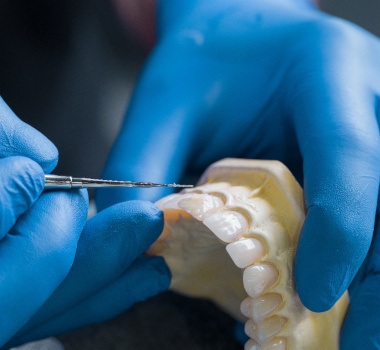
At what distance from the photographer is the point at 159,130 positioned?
85 centimetres

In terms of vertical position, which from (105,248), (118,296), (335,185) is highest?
(335,185)

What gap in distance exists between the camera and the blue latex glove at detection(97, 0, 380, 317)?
68 centimetres

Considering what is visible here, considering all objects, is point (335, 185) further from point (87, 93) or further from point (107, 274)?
point (87, 93)

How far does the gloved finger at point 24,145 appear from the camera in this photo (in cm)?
64

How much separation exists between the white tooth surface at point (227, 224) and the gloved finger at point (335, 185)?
2.7 inches

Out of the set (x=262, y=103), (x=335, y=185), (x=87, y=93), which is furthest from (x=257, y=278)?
(x=87, y=93)

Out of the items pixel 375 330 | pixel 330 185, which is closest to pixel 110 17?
pixel 330 185

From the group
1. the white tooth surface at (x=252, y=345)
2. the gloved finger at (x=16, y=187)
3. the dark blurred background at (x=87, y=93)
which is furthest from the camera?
the dark blurred background at (x=87, y=93)

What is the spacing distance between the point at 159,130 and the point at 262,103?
0.17 m

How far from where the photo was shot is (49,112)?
41.6 inches

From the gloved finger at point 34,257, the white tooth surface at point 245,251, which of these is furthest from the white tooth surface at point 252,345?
the gloved finger at point 34,257

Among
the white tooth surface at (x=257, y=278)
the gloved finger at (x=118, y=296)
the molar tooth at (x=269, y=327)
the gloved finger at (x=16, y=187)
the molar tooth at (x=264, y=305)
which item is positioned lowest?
the gloved finger at (x=118, y=296)

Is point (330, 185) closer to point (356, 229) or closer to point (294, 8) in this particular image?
point (356, 229)

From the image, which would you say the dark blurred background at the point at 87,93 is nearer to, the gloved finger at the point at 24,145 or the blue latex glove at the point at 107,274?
the blue latex glove at the point at 107,274
